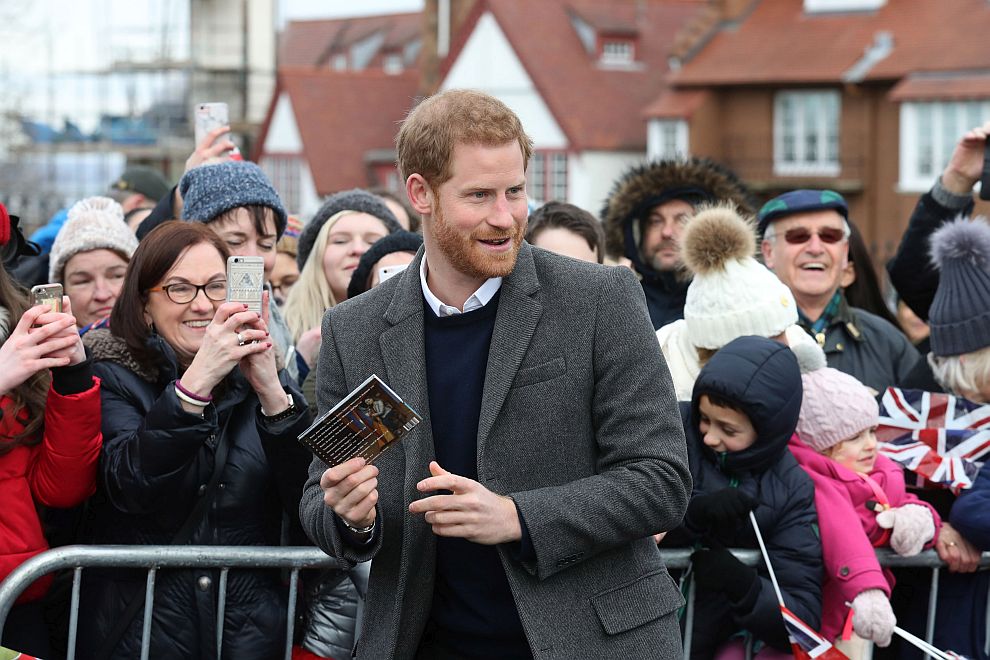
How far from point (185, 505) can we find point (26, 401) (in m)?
0.57

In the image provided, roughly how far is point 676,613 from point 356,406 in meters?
0.96

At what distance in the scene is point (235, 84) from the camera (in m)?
45.8

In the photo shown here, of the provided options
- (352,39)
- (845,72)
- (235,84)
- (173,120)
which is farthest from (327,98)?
(352,39)

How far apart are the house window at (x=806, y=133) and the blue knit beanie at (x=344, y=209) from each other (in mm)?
33986

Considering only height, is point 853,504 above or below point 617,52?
below

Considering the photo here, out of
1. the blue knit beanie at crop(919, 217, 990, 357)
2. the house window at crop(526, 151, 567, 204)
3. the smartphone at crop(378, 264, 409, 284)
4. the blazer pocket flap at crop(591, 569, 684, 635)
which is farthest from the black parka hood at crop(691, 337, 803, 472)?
the house window at crop(526, 151, 567, 204)

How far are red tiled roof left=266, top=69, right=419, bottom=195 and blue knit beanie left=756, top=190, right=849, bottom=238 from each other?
39751mm

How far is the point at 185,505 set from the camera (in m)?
4.21

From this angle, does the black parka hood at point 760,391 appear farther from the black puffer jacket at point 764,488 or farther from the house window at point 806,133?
the house window at point 806,133

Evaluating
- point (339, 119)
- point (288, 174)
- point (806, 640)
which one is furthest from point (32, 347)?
point (288, 174)

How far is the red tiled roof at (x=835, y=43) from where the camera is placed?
3628 cm

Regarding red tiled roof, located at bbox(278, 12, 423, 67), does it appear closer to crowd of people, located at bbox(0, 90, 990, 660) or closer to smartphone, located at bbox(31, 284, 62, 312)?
crowd of people, located at bbox(0, 90, 990, 660)

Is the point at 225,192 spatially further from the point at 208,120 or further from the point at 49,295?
the point at 49,295

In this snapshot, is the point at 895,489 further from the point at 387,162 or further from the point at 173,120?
the point at 387,162
